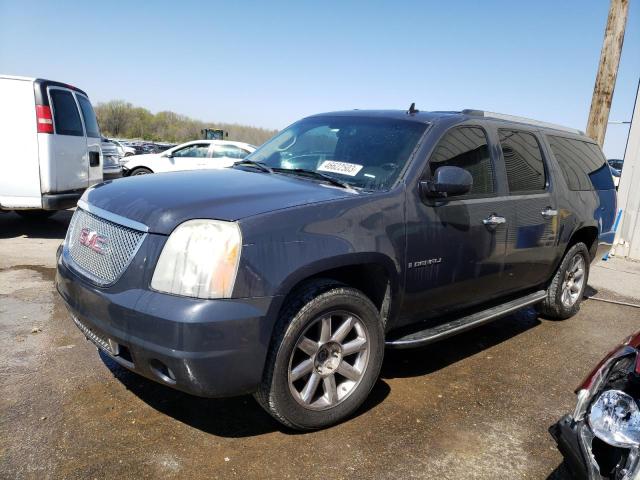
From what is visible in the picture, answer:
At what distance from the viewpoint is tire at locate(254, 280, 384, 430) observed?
266cm

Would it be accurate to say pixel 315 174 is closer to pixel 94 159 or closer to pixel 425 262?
pixel 425 262

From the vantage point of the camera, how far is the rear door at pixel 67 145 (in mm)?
7164

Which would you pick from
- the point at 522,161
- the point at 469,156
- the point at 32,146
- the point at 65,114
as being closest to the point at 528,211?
the point at 522,161

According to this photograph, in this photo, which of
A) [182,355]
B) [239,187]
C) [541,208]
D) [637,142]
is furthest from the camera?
[637,142]

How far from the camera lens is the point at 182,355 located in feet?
7.77

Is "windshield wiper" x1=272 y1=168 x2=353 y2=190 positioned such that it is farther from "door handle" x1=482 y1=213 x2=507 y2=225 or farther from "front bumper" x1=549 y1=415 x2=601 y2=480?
"front bumper" x1=549 y1=415 x2=601 y2=480

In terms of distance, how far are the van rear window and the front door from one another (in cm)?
130

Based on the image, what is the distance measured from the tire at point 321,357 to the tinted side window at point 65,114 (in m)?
6.00

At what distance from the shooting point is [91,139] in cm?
806

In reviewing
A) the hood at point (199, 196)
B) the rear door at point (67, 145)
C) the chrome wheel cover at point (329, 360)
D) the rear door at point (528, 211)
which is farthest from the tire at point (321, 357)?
the rear door at point (67, 145)

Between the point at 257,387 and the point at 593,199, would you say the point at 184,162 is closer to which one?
the point at 593,199

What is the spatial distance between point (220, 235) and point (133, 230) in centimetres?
50

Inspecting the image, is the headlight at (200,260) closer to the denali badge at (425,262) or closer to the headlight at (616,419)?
the denali badge at (425,262)

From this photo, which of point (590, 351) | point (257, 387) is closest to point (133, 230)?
point (257, 387)
